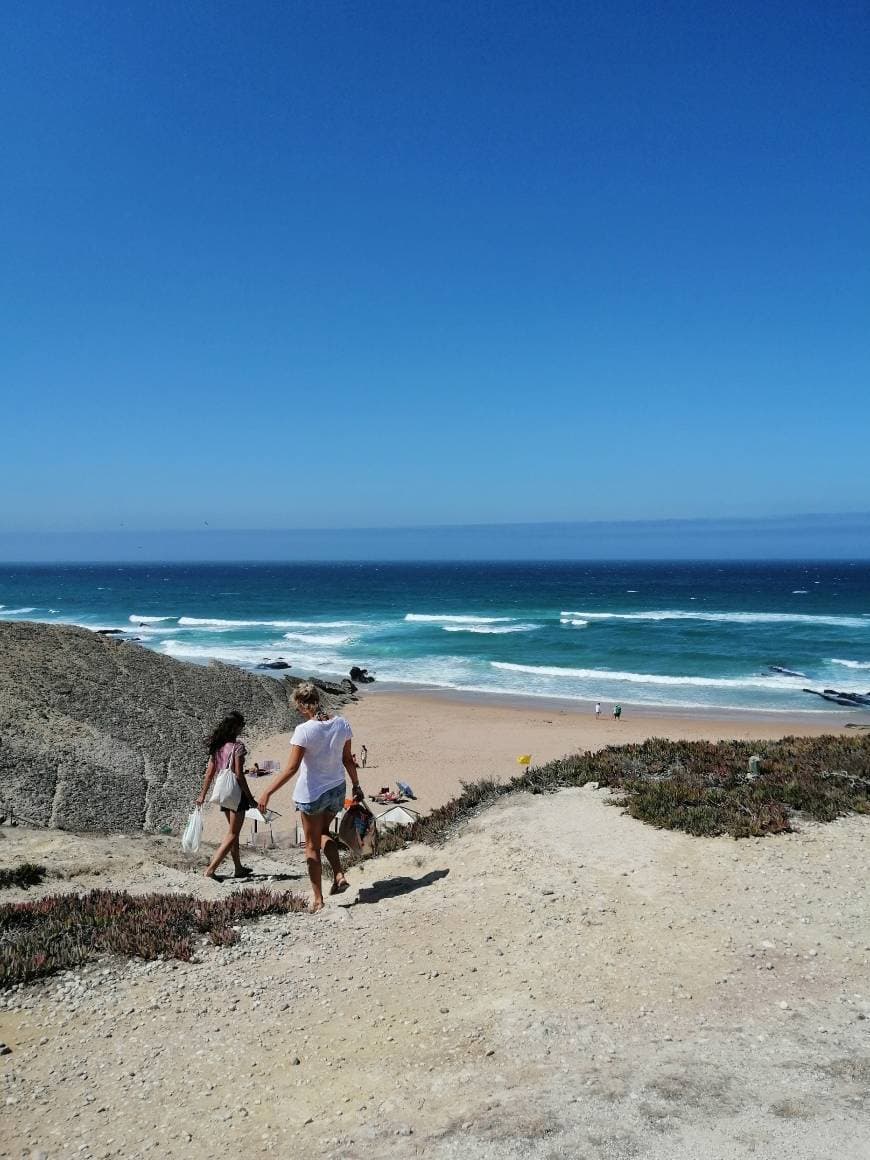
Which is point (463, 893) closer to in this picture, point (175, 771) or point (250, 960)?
point (250, 960)

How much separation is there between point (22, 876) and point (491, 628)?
168 ft

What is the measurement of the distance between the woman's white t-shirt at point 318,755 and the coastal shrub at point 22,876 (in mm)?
3620

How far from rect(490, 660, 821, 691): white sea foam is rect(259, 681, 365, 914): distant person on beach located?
30811 mm

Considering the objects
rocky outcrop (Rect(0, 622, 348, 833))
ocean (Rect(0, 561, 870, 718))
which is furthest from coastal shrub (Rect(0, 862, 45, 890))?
ocean (Rect(0, 561, 870, 718))

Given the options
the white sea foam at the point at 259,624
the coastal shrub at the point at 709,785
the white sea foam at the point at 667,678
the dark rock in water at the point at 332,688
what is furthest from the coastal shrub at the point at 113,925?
the white sea foam at the point at 259,624

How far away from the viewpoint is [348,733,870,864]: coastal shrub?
856 cm

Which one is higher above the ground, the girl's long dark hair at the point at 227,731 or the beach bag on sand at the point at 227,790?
the girl's long dark hair at the point at 227,731

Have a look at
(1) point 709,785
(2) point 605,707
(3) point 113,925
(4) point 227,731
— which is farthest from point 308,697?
(2) point 605,707

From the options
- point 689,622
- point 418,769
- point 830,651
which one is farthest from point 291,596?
point 418,769

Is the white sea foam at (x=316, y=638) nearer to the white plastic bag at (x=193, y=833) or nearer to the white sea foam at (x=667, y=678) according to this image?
the white sea foam at (x=667, y=678)

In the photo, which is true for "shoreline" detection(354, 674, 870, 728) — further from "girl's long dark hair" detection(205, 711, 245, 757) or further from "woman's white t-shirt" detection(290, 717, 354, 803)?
"woman's white t-shirt" detection(290, 717, 354, 803)

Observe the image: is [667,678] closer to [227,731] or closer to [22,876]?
[227,731]

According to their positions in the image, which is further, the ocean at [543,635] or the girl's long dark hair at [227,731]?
the ocean at [543,635]

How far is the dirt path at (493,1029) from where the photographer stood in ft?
12.1
